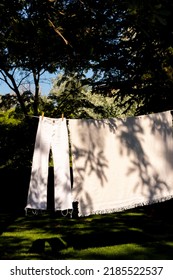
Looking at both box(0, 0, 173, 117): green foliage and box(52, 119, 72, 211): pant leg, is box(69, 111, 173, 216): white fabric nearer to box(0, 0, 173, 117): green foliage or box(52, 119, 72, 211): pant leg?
box(52, 119, 72, 211): pant leg

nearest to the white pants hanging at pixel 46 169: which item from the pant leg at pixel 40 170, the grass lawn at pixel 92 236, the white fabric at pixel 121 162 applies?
the pant leg at pixel 40 170

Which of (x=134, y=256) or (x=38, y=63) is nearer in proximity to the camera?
(x=134, y=256)

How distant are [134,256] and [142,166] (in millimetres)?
1291

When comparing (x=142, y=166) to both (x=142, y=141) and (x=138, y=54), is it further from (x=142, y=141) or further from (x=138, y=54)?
(x=138, y=54)

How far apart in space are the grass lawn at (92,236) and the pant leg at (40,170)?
97cm

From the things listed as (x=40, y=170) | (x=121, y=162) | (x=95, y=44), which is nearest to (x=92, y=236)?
(x=121, y=162)

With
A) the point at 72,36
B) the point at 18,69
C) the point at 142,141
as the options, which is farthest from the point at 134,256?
the point at 18,69

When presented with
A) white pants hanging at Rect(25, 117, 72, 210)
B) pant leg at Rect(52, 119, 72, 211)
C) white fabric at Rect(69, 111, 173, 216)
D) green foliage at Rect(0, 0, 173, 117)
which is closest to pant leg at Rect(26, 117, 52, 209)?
white pants hanging at Rect(25, 117, 72, 210)

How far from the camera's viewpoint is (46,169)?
17.3ft

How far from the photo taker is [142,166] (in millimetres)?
5605

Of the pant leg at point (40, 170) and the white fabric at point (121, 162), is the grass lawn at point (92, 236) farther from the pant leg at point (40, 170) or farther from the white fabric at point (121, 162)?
the pant leg at point (40, 170)

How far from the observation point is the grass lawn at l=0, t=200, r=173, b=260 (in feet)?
19.0

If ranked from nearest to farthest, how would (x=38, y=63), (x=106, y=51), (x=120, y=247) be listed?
1. (x=120, y=247)
2. (x=106, y=51)
3. (x=38, y=63)

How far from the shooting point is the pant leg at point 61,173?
5219 mm
